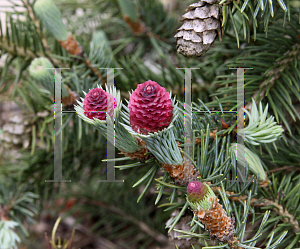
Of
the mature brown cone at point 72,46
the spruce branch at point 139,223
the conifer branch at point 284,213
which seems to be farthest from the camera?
the spruce branch at point 139,223

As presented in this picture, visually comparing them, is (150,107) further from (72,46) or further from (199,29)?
(72,46)

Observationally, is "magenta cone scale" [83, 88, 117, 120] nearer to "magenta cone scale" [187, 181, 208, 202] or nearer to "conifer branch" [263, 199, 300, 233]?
"magenta cone scale" [187, 181, 208, 202]

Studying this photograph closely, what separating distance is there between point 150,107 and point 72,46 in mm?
287

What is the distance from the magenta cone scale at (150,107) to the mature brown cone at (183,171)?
0.06m

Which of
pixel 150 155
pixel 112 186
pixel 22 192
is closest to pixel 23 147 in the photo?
pixel 22 192

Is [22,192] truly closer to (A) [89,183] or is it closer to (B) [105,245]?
(A) [89,183]

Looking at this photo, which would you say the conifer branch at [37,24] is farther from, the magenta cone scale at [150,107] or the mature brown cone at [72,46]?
the magenta cone scale at [150,107]

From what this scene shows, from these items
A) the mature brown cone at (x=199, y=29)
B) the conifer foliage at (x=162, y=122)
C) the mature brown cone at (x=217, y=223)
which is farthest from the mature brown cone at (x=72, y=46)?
the mature brown cone at (x=217, y=223)

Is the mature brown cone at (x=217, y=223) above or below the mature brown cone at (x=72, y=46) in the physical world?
below

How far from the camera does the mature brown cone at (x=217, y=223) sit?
0.26m

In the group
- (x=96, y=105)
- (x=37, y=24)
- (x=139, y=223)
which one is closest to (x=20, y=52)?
(x=37, y=24)

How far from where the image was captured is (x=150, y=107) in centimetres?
23

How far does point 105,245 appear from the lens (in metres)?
0.67

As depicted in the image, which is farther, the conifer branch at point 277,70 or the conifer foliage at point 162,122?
the conifer branch at point 277,70
